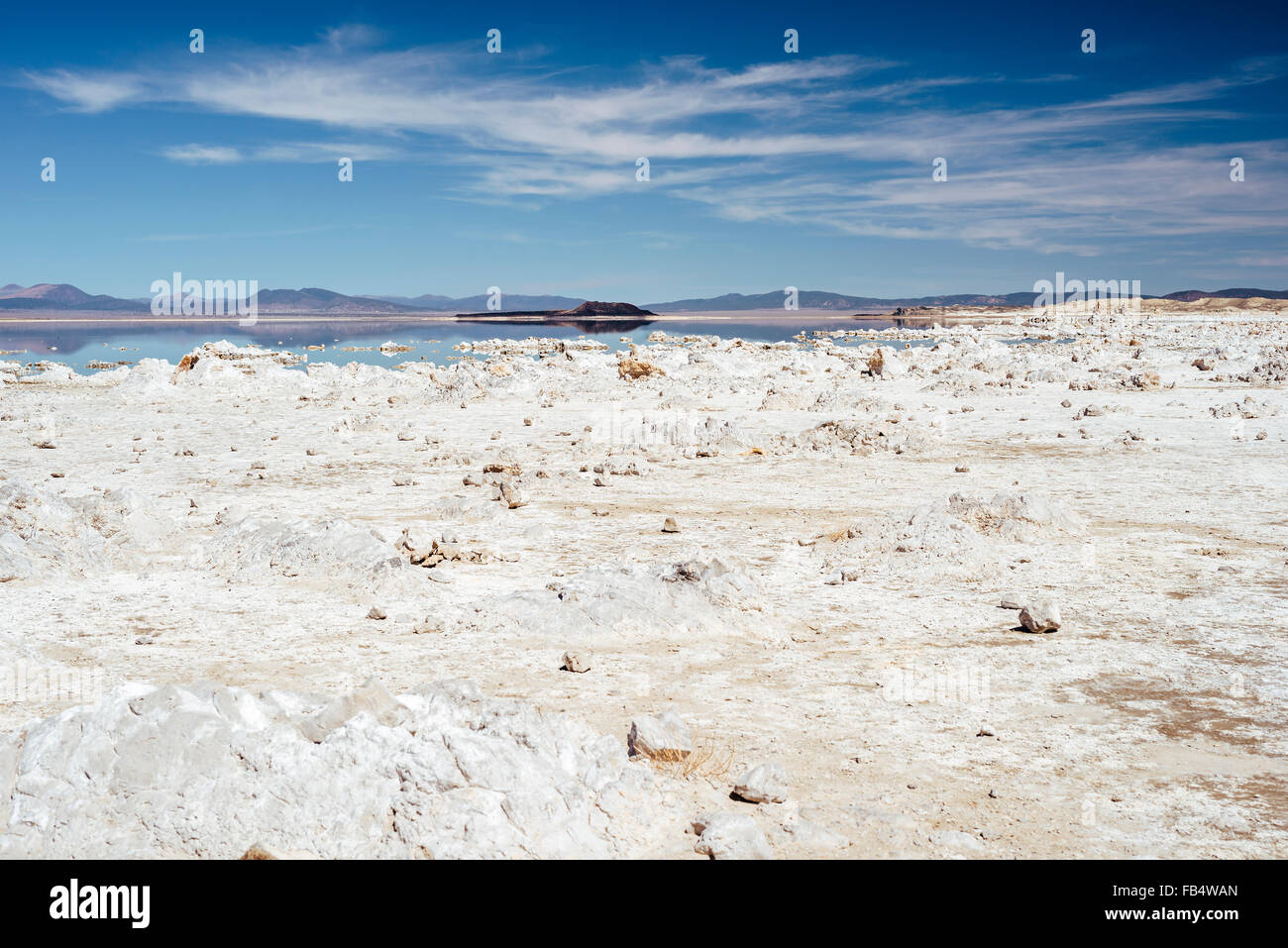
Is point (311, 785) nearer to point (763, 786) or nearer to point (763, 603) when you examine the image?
point (763, 786)

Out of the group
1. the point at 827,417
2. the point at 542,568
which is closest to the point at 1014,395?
the point at 827,417

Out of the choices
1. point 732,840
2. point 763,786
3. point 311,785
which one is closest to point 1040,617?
point 763,786

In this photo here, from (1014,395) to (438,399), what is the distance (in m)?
14.3

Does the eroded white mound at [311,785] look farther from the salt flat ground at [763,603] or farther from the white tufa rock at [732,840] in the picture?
the white tufa rock at [732,840]

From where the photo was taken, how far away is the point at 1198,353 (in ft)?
107

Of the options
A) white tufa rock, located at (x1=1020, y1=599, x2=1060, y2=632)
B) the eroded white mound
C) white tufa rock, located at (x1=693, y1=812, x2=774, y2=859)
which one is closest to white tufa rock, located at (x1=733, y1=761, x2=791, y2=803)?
white tufa rock, located at (x1=693, y1=812, x2=774, y2=859)

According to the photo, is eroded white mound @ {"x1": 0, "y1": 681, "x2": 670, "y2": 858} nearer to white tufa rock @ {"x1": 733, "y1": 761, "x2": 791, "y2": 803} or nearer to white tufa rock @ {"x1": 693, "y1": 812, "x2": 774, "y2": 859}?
white tufa rock @ {"x1": 693, "y1": 812, "x2": 774, "y2": 859}

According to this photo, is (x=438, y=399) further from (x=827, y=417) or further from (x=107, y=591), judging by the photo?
(x=107, y=591)

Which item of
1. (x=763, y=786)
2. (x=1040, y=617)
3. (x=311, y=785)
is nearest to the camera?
(x=311, y=785)

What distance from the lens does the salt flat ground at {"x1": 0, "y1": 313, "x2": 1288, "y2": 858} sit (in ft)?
15.9

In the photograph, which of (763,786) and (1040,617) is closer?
(763,786)

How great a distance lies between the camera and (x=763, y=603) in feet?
25.9

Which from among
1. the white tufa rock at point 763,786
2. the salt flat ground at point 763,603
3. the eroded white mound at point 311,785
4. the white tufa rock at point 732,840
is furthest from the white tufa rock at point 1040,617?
the eroded white mound at point 311,785

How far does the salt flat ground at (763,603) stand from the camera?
4859mm
